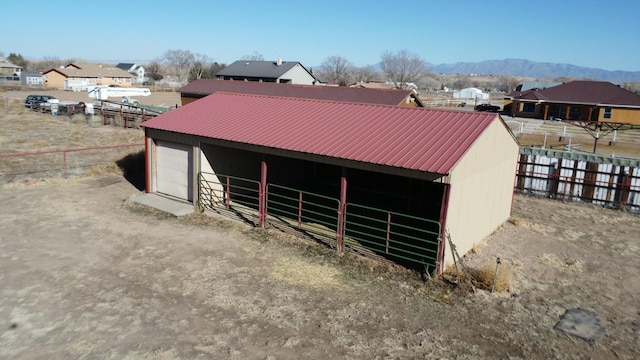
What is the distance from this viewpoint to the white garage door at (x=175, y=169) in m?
16.6

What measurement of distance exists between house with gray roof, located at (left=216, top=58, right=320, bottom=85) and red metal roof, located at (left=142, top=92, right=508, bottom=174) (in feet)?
138

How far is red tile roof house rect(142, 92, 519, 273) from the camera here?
471 inches

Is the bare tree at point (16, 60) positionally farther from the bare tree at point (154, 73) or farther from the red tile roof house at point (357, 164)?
the red tile roof house at point (357, 164)

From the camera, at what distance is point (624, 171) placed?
58.4 feet

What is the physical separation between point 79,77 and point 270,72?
152 ft

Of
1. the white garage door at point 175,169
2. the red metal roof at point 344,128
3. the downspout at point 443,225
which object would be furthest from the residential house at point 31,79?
the downspout at point 443,225

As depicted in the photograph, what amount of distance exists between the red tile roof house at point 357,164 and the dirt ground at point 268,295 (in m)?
1.06

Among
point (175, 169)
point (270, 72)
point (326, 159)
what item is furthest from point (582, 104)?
point (175, 169)

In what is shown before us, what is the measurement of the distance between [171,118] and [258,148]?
4992mm

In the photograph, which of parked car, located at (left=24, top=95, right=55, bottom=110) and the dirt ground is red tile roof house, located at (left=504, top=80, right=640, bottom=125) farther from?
parked car, located at (left=24, top=95, right=55, bottom=110)

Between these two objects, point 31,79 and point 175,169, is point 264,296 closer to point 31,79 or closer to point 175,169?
point 175,169

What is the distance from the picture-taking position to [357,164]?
12.3 meters

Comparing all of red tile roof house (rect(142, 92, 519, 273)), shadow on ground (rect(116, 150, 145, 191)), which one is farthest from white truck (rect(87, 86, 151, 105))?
red tile roof house (rect(142, 92, 519, 273))

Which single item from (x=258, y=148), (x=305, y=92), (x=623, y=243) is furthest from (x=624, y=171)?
(x=305, y=92)
